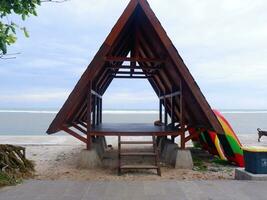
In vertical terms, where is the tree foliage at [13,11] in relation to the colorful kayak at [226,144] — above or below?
above

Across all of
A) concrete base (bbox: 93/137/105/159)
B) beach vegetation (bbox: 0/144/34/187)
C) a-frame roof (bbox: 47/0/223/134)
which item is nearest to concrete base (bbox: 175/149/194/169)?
a-frame roof (bbox: 47/0/223/134)

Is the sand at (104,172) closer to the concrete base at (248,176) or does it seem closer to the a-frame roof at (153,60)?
the concrete base at (248,176)

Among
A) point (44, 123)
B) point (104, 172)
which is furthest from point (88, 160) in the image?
point (44, 123)

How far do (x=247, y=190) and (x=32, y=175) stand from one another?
5.16 meters

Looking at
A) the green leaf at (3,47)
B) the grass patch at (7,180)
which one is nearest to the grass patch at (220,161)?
the grass patch at (7,180)

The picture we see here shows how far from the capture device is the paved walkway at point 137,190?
6.58 metres

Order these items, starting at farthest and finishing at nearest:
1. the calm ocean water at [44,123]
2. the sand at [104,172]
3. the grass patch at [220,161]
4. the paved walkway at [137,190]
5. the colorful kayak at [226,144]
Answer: the calm ocean water at [44,123] < the grass patch at [220,161] < the colorful kayak at [226,144] < the sand at [104,172] < the paved walkway at [137,190]

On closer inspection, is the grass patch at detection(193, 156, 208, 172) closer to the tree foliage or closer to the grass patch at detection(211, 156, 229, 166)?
the grass patch at detection(211, 156, 229, 166)

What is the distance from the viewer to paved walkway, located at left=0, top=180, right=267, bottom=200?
6582 millimetres

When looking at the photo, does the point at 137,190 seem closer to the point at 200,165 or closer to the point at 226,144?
the point at 200,165

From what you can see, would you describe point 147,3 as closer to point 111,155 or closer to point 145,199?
point 145,199

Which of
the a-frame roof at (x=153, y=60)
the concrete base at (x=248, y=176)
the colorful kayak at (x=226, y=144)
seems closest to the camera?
the concrete base at (x=248, y=176)

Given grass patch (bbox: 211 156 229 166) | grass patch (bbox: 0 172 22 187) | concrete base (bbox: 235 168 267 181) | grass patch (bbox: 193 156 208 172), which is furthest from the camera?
grass patch (bbox: 211 156 229 166)

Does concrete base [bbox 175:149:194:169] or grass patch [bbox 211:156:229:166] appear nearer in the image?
concrete base [bbox 175:149:194:169]
